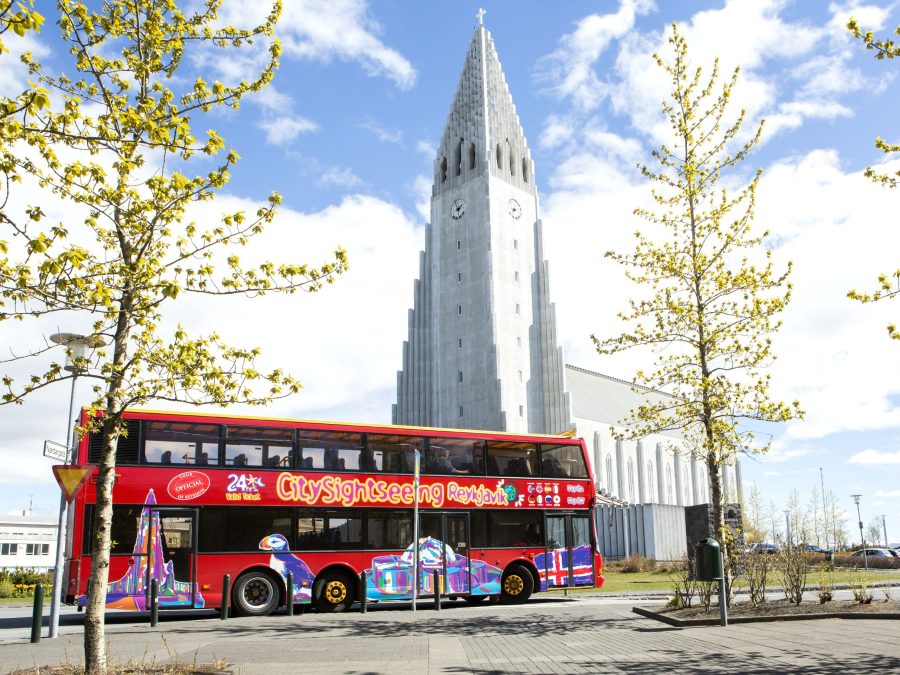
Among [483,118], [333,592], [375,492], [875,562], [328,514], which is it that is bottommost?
[875,562]

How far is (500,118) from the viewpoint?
82.4 metres

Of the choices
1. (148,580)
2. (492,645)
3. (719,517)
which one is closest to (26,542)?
(148,580)

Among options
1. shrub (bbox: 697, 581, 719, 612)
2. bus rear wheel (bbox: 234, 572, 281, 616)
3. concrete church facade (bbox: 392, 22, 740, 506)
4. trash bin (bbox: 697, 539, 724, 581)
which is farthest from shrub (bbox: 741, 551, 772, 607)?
concrete church facade (bbox: 392, 22, 740, 506)

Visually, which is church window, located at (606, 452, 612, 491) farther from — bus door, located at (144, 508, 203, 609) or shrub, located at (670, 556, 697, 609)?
bus door, located at (144, 508, 203, 609)

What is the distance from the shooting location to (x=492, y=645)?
12070mm

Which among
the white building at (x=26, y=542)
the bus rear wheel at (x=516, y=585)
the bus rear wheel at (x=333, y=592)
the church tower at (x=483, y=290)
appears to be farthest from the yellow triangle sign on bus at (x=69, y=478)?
the white building at (x=26, y=542)

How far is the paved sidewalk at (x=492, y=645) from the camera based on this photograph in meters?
9.88

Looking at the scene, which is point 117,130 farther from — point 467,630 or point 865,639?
point 865,639

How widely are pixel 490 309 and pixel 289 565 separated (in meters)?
57.3

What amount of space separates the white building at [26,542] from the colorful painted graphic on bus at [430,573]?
61.8 m

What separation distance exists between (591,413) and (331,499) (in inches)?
2704

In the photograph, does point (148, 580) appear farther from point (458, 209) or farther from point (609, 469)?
point (609, 469)

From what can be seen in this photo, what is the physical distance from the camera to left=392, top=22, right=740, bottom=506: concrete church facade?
74.6m

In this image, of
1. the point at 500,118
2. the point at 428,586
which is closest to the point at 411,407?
the point at 500,118
